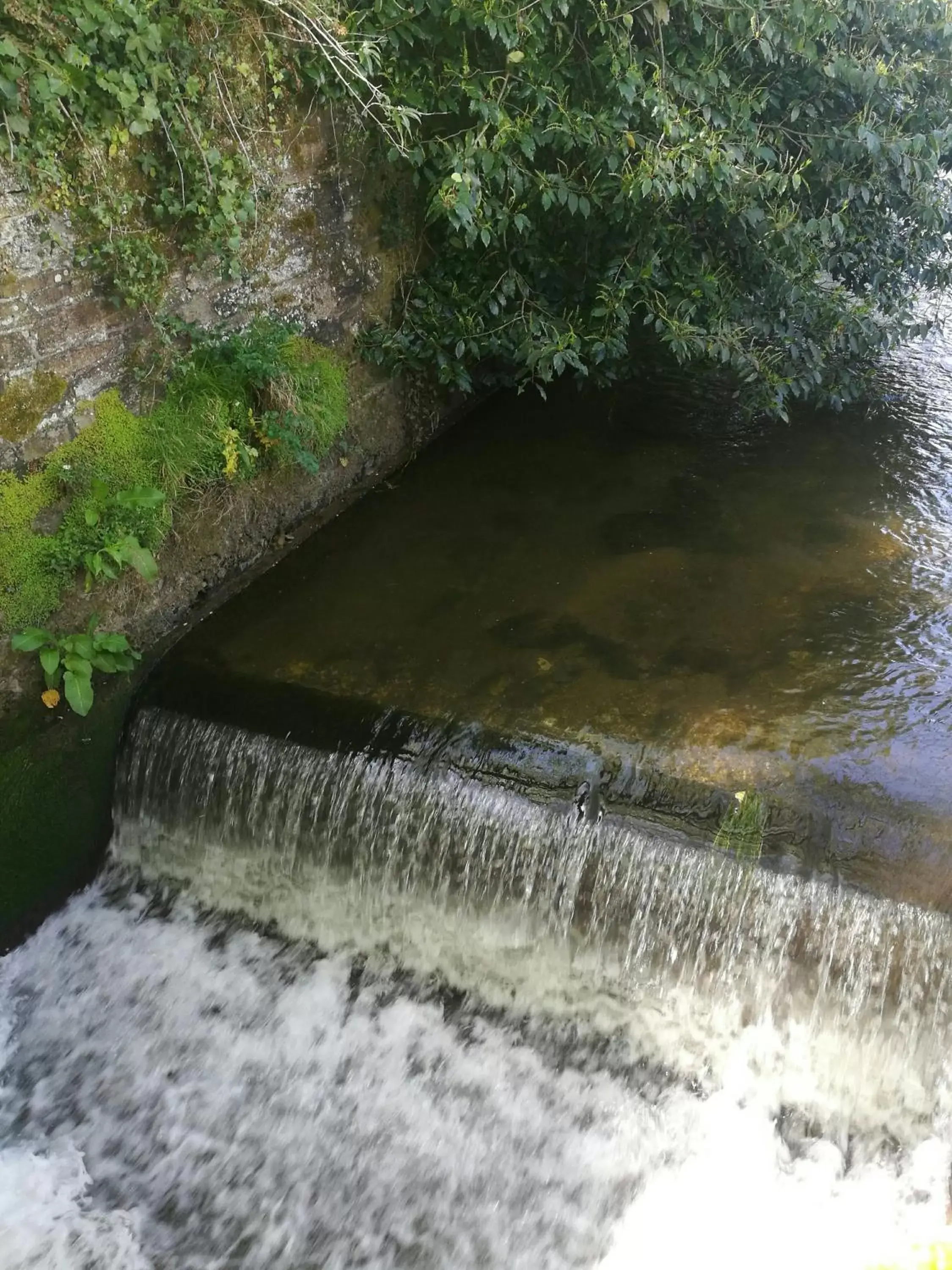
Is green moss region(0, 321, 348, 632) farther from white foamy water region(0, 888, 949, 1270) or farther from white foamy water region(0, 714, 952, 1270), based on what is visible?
white foamy water region(0, 888, 949, 1270)

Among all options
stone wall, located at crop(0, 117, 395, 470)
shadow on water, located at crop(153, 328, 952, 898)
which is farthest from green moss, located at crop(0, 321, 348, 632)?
shadow on water, located at crop(153, 328, 952, 898)

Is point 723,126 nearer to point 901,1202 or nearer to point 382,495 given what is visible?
point 382,495

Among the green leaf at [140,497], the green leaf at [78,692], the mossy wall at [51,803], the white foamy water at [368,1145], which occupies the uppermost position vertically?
the green leaf at [140,497]

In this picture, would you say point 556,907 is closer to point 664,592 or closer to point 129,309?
point 664,592

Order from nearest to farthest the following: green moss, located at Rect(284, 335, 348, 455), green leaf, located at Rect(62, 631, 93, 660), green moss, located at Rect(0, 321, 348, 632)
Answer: green moss, located at Rect(0, 321, 348, 632), green leaf, located at Rect(62, 631, 93, 660), green moss, located at Rect(284, 335, 348, 455)

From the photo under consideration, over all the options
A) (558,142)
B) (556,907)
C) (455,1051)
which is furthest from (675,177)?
(455,1051)

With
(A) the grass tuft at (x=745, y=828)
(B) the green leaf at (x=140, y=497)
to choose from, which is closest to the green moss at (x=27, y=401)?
(B) the green leaf at (x=140, y=497)

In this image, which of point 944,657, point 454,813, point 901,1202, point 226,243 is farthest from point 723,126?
point 901,1202

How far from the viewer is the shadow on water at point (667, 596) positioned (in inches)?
139

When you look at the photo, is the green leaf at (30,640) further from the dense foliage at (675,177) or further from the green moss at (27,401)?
the dense foliage at (675,177)

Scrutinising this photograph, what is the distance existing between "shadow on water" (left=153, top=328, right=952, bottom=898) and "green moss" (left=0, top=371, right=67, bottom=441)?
1.17 meters

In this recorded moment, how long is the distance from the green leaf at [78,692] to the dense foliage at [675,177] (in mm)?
2317

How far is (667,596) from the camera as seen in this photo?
4.27 m

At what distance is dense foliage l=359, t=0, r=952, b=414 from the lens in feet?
12.6
